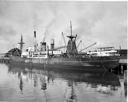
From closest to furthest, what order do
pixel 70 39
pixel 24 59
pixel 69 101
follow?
1. pixel 69 101
2. pixel 70 39
3. pixel 24 59

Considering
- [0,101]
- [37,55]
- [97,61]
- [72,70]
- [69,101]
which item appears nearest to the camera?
[0,101]

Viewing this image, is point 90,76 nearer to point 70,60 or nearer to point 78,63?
point 78,63

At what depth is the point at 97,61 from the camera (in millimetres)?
45750

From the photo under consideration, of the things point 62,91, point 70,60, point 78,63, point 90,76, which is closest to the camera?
point 62,91

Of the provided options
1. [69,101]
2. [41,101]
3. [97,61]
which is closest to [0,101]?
[41,101]

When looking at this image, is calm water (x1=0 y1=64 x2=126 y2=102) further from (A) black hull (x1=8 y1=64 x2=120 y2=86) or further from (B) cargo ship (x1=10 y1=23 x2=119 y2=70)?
(B) cargo ship (x1=10 y1=23 x2=119 y2=70)

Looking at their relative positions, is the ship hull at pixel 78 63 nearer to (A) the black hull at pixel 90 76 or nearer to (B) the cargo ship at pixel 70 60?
(B) the cargo ship at pixel 70 60

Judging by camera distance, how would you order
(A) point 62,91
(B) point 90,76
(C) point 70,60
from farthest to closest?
(C) point 70,60
(B) point 90,76
(A) point 62,91

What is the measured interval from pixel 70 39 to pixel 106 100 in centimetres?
5005

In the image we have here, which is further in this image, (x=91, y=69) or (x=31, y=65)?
(x=31, y=65)

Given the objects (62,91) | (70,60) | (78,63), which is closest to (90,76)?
(78,63)

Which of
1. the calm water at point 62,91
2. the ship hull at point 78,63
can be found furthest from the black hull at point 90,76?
the ship hull at point 78,63

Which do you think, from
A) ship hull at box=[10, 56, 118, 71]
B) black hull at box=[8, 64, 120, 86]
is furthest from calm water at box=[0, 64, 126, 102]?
ship hull at box=[10, 56, 118, 71]

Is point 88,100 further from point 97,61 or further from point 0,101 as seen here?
point 97,61
